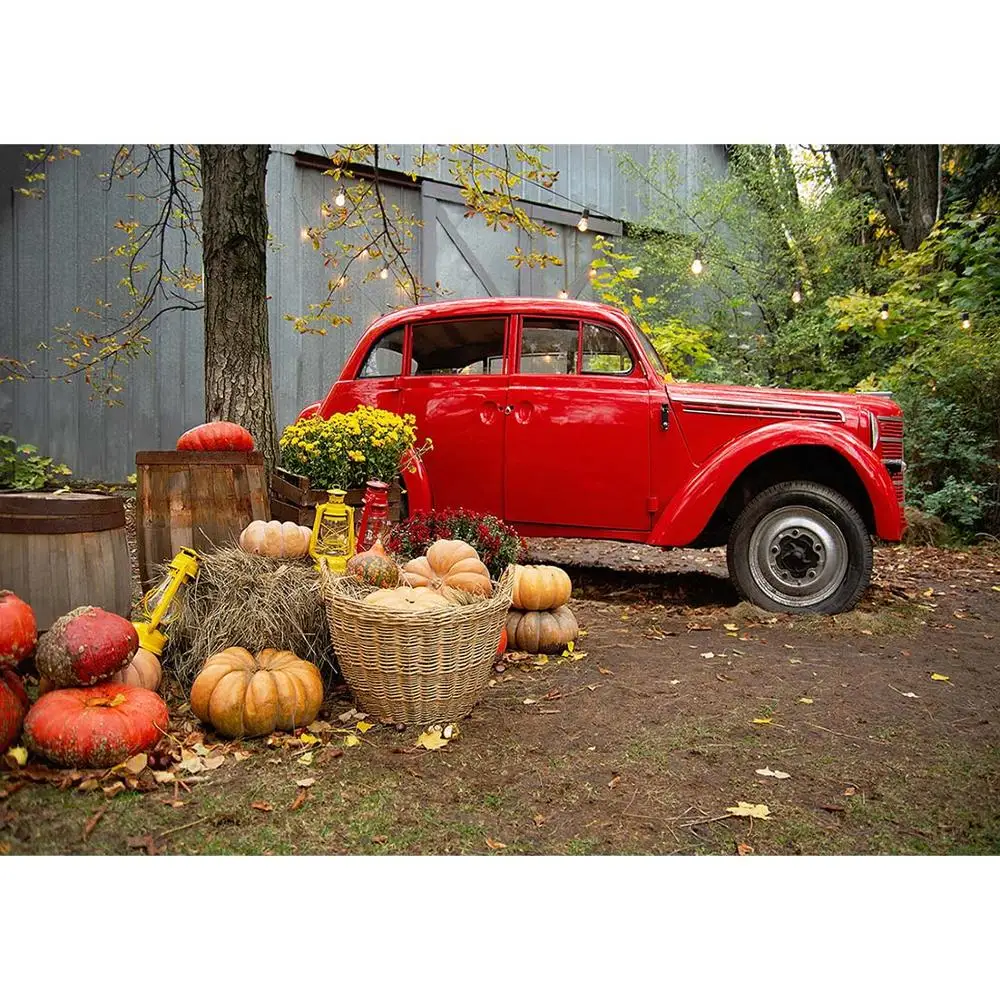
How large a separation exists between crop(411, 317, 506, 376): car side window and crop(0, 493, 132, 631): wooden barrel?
1978 millimetres

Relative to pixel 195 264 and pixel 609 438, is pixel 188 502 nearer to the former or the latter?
pixel 609 438

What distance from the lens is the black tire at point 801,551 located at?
3.55m

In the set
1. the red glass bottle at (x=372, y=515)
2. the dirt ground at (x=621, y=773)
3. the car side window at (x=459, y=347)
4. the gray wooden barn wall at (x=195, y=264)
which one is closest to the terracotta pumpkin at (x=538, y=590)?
the dirt ground at (x=621, y=773)

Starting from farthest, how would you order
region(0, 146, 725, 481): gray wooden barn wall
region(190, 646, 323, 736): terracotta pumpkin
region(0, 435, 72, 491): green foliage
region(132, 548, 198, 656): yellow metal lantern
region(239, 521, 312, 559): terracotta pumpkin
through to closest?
region(0, 146, 725, 481): gray wooden barn wall → region(0, 435, 72, 491): green foliage → region(239, 521, 312, 559): terracotta pumpkin → region(132, 548, 198, 656): yellow metal lantern → region(190, 646, 323, 736): terracotta pumpkin

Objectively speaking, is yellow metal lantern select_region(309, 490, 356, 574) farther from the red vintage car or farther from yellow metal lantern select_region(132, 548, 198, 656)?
the red vintage car

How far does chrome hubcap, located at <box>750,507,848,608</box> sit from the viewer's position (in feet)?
11.8

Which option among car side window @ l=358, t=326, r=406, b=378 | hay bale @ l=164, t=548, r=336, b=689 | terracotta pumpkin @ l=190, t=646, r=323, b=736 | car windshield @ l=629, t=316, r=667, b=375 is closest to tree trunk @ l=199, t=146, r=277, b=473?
car side window @ l=358, t=326, r=406, b=378

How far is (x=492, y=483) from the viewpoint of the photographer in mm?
3918

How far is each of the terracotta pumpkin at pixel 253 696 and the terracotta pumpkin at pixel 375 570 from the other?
1.10 feet

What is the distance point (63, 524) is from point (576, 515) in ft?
7.61

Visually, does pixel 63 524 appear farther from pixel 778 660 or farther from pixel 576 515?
pixel 778 660

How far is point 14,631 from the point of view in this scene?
195 centimetres

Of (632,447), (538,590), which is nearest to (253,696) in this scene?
(538,590)
